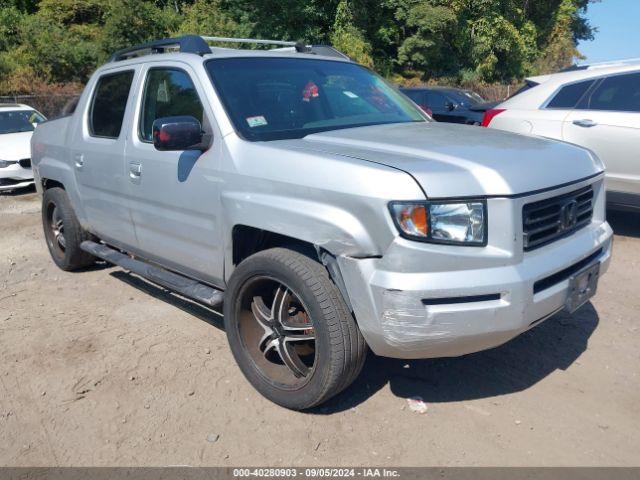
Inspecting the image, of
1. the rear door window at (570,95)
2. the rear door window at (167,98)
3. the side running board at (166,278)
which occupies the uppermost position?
the rear door window at (167,98)

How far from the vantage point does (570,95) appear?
641 centimetres

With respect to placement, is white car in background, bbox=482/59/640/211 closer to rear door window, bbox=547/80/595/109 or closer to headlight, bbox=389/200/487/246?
rear door window, bbox=547/80/595/109

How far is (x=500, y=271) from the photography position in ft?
8.84

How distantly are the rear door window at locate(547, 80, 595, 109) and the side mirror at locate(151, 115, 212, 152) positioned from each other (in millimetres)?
4460

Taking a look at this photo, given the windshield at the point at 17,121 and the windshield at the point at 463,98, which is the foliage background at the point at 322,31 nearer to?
the windshield at the point at 463,98

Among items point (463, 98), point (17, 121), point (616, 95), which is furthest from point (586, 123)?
point (17, 121)

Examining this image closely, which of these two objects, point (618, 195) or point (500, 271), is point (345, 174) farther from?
point (618, 195)

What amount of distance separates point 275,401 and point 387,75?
2792cm

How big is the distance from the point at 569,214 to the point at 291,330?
159 centimetres

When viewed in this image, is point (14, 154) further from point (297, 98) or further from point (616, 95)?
point (616, 95)

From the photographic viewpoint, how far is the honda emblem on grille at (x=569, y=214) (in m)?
3.07

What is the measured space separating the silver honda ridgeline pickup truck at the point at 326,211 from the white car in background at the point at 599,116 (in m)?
2.61

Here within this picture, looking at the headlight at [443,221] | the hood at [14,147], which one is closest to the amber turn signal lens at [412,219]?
the headlight at [443,221]

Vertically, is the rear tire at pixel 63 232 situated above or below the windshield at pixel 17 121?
below
